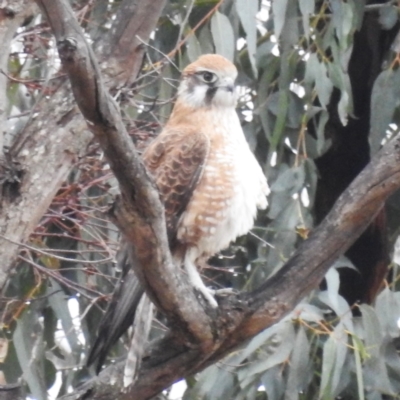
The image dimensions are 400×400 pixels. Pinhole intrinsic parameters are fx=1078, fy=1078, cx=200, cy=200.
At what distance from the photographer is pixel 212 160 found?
276 cm

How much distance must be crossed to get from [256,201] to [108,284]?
803 mm

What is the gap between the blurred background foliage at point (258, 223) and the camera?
3080mm

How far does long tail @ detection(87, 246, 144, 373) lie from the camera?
8.10 feet

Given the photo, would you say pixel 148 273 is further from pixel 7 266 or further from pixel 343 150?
pixel 343 150

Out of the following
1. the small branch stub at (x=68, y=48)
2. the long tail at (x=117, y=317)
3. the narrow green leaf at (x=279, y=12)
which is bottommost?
the long tail at (x=117, y=317)

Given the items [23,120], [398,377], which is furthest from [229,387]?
[23,120]

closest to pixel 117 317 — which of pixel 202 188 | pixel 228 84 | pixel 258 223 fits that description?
pixel 202 188

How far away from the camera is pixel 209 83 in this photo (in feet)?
9.78

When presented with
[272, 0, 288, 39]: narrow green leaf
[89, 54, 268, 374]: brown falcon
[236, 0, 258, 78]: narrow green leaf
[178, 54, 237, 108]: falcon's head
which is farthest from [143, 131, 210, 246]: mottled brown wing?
[272, 0, 288, 39]: narrow green leaf

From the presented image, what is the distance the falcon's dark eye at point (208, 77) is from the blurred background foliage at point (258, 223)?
0.38ft

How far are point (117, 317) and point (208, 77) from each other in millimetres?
806

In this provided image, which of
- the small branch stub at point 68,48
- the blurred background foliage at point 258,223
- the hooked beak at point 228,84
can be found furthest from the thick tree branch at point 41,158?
the small branch stub at point 68,48

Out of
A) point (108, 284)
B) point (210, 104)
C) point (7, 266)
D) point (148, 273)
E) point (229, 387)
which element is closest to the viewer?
point (148, 273)

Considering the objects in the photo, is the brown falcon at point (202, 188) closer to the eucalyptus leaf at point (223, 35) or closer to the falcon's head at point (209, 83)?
the falcon's head at point (209, 83)
